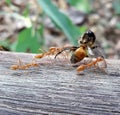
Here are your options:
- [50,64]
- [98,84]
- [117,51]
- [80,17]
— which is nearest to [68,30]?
[50,64]

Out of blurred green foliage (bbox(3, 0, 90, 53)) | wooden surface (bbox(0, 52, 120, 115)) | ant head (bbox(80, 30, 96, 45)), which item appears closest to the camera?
wooden surface (bbox(0, 52, 120, 115))

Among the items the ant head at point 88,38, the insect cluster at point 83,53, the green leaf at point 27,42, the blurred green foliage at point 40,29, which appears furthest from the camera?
the green leaf at point 27,42

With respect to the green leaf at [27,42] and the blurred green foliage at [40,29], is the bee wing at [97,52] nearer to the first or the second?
the blurred green foliage at [40,29]

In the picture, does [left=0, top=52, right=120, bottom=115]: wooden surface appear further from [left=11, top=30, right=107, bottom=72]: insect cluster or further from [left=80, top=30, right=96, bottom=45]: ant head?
[left=80, top=30, right=96, bottom=45]: ant head

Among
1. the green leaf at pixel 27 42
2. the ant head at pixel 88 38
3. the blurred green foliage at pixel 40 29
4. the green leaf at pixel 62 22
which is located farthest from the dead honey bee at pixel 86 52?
the green leaf at pixel 27 42

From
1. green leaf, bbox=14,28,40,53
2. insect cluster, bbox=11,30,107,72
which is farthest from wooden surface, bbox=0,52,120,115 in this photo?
green leaf, bbox=14,28,40,53

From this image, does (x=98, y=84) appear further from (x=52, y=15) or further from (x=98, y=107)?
(x=52, y=15)
